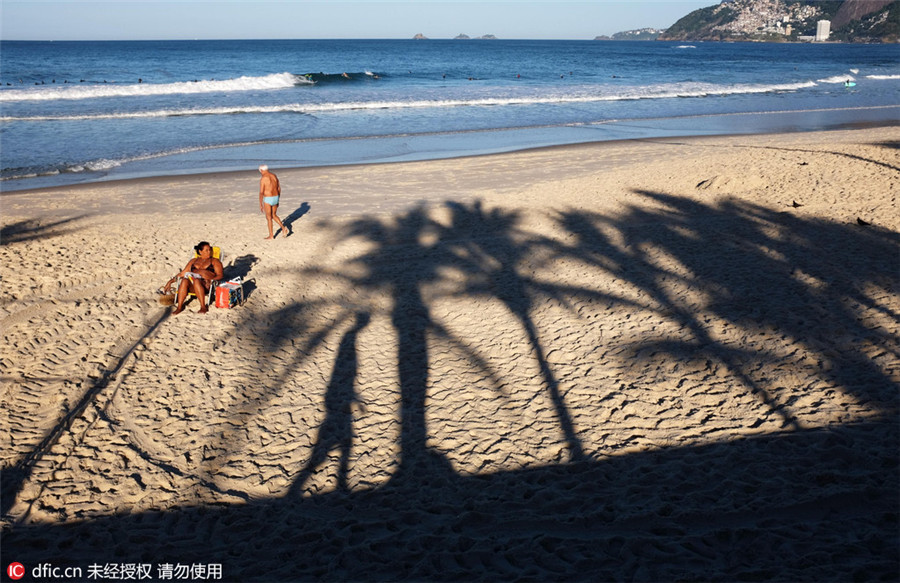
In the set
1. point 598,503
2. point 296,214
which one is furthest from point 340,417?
point 296,214

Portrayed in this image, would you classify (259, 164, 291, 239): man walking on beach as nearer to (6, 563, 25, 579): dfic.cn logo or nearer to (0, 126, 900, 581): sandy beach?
(0, 126, 900, 581): sandy beach

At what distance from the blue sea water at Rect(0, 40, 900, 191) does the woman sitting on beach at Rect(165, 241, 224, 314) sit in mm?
8541

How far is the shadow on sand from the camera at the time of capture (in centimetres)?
359

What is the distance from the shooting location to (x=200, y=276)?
7.66m

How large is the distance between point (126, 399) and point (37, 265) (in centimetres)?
441

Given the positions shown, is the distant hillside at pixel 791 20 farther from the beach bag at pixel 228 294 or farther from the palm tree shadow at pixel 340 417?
the palm tree shadow at pixel 340 417

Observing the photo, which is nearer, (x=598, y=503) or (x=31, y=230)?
(x=598, y=503)

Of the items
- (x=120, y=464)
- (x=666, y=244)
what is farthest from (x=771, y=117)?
(x=120, y=464)

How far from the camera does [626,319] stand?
7.00m

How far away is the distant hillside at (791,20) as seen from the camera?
13838cm

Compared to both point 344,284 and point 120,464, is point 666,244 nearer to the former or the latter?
point 344,284

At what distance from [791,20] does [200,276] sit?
187 m

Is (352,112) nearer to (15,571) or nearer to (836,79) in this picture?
(15,571)

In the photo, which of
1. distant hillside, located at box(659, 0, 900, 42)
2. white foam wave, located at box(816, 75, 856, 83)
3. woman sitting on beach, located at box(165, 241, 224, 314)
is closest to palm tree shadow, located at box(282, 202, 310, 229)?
woman sitting on beach, located at box(165, 241, 224, 314)
